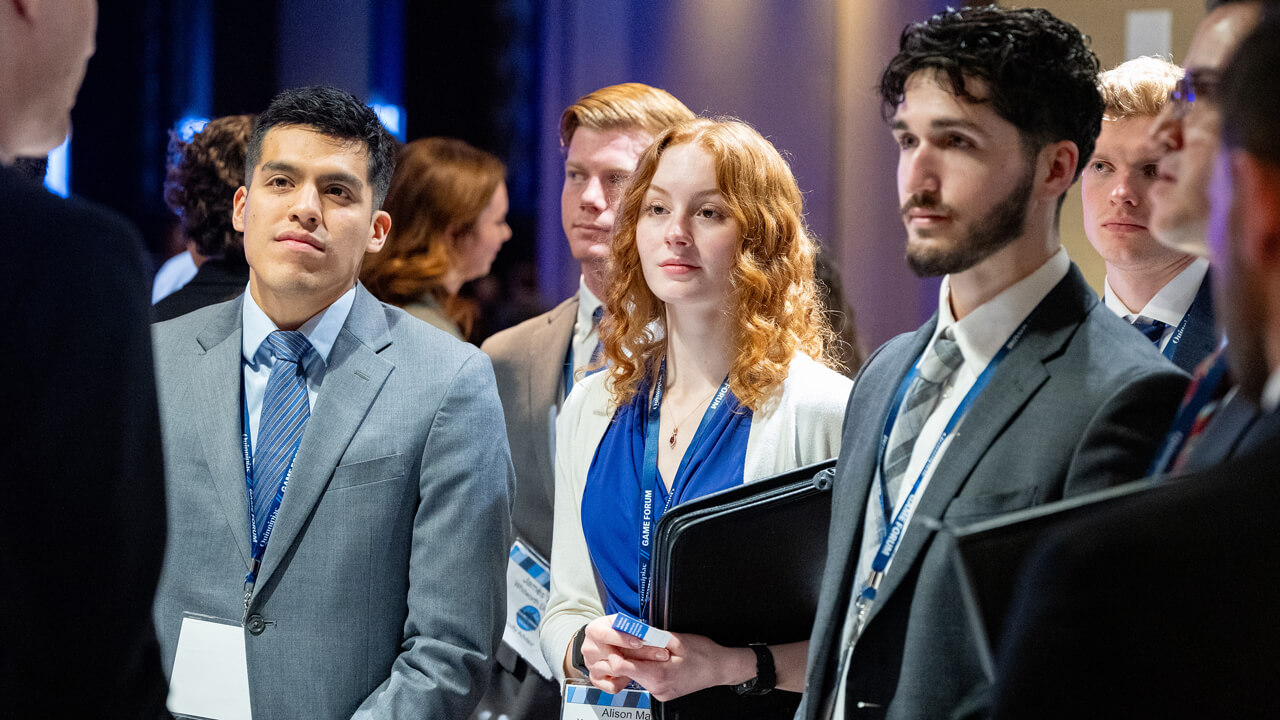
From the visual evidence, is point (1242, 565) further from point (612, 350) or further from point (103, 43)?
point (103, 43)

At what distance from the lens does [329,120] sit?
7.88ft

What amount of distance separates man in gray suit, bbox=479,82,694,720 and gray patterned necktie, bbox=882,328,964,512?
1.51 metres

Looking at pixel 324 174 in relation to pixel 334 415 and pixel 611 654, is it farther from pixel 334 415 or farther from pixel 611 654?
pixel 611 654

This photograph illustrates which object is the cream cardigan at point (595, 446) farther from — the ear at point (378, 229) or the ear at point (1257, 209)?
the ear at point (1257, 209)

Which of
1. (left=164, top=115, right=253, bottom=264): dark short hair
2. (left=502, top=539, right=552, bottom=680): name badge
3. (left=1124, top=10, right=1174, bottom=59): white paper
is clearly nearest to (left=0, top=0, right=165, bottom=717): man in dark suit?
(left=502, top=539, right=552, bottom=680): name badge

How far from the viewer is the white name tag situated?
210 cm

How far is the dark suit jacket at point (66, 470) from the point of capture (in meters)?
1.20

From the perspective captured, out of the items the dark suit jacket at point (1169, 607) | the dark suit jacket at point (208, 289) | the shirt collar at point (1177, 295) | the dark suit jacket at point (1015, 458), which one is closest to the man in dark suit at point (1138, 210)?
the shirt collar at point (1177, 295)

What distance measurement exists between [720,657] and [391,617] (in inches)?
26.7

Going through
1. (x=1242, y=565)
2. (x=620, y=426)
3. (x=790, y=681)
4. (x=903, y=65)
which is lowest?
(x=790, y=681)

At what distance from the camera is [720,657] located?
6.71 feet

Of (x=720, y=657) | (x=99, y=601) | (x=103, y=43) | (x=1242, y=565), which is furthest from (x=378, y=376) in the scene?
(x=103, y=43)

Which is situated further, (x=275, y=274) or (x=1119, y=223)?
(x=1119, y=223)

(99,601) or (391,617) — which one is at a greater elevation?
(99,601)
